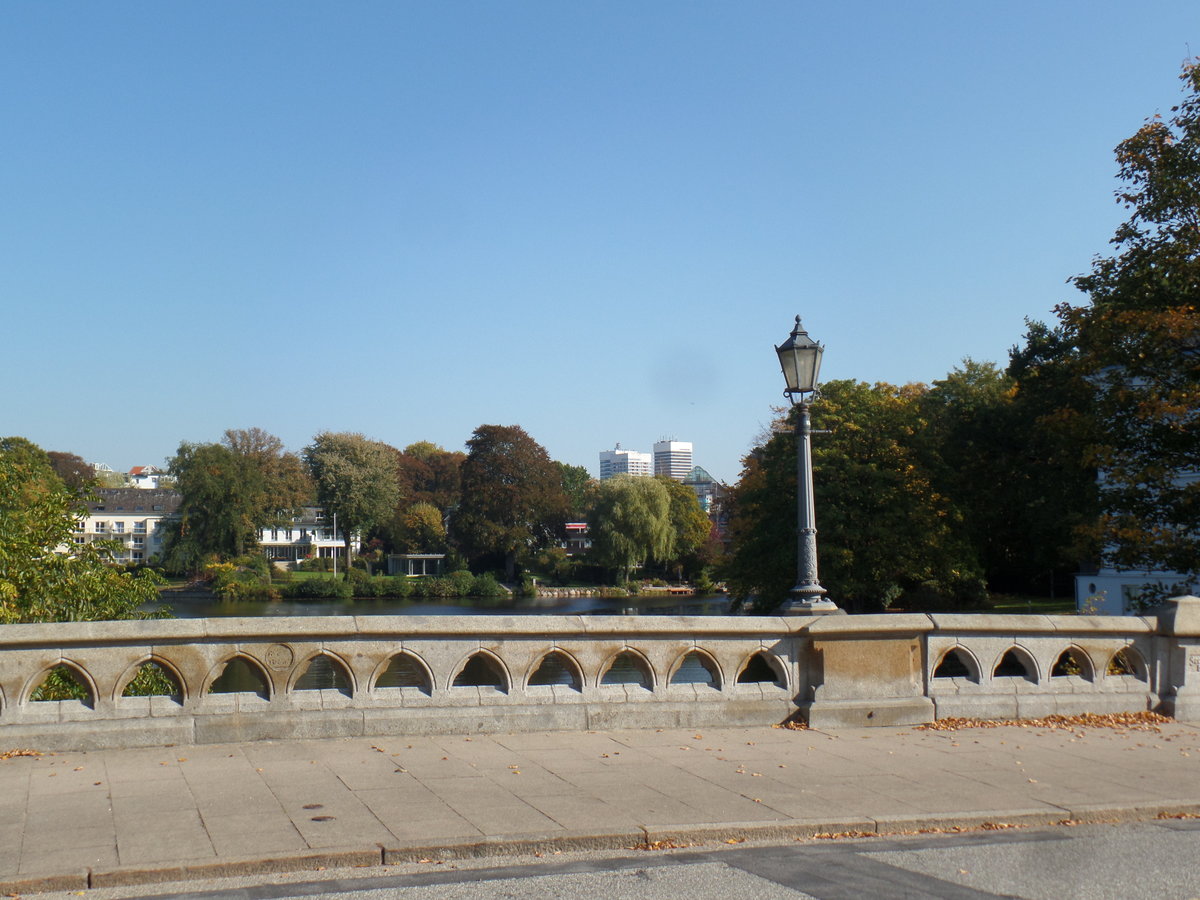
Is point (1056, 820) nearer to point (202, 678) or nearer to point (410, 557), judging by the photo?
point (202, 678)

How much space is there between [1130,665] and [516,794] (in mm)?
7978

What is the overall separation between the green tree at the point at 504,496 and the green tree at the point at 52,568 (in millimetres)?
64796

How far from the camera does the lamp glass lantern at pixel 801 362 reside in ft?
38.3

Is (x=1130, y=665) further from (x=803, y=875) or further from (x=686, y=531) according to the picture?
(x=686, y=531)

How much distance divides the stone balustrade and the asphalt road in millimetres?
3236

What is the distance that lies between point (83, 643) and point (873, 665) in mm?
6819

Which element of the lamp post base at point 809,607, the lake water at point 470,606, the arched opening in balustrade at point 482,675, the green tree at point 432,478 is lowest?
the lake water at point 470,606

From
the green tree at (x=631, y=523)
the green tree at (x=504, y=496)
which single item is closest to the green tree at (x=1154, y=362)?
the green tree at (x=631, y=523)

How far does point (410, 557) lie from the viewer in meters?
96.2

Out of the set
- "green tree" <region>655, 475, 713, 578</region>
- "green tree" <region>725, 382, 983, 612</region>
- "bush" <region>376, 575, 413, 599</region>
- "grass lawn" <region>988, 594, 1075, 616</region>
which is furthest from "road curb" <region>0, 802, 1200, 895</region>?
"green tree" <region>655, 475, 713, 578</region>

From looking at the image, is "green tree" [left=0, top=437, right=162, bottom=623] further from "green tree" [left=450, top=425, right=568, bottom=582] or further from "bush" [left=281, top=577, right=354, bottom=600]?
"green tree" [left=450, top=425, right=568, bottom=582]

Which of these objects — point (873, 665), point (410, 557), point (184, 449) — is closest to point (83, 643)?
point (873, 665)

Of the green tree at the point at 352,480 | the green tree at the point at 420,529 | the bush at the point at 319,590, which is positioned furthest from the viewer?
the green tree at the point at 420,529

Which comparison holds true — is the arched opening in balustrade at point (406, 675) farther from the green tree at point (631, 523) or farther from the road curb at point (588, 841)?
the green tree at point (631, 523)
